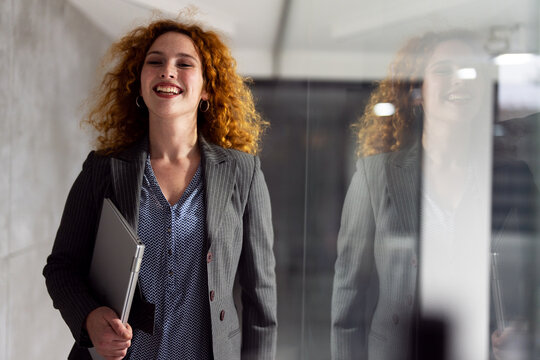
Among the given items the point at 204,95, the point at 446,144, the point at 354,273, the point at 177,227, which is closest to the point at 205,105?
the point at 204,95

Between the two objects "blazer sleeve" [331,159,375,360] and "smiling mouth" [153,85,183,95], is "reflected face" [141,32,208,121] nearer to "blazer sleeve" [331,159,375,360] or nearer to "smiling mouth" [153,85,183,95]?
"smiling mouth" [153,85,183,95]

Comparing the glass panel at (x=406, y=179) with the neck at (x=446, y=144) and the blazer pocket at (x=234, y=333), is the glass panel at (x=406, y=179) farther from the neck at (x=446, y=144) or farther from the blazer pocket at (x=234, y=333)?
the blazer pocket at (x=234, y=333)

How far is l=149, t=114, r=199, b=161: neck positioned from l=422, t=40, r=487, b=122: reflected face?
83 centimetres

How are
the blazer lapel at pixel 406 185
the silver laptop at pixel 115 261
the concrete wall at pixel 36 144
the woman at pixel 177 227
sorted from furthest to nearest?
the concrete wall at pixel 36 144 → the woman at pixel 177 227 → the blazer lapel at pixel 406 185 → the silver laptop at pixel 115 261

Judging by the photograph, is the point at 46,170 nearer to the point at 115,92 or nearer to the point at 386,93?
the point at 115,92

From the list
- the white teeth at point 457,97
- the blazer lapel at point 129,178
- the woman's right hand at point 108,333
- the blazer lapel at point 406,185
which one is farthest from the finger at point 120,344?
the white teeth at point 457,97

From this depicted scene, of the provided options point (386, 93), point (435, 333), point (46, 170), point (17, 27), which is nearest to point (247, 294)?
point (435, 333)

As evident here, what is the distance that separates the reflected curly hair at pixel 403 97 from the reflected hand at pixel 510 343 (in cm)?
59

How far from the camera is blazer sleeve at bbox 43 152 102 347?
65.5 inches

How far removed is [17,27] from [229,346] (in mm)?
1758

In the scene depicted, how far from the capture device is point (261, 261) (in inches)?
72.3

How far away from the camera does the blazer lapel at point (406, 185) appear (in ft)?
5.06

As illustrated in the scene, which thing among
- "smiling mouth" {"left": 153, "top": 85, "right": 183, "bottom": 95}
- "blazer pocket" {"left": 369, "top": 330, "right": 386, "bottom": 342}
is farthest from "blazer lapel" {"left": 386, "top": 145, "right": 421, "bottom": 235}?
"smiling mouth" {"left": 153, "top": 85, "right": 183, "bottom": 95}

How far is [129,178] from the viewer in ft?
5.67
